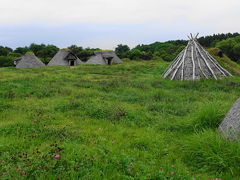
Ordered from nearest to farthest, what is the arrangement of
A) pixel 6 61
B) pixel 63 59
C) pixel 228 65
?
pixel 228 65
pixel 63 59
pixel 6 61

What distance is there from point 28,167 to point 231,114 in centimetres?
459

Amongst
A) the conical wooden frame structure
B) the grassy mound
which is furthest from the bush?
the grassy mound

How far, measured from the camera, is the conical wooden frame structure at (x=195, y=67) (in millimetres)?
15273

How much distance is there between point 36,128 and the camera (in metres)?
5.41

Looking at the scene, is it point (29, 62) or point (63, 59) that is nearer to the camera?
point (29, 62)

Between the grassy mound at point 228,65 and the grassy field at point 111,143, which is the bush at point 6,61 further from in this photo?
the grassy field at point 111,143

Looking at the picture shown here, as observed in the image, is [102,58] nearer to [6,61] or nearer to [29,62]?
[29,62]

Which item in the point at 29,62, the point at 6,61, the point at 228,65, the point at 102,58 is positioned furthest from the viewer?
the point at 6,61

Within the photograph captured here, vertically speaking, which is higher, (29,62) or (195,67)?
(29,62)

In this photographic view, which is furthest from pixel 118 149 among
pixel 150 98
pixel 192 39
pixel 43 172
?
pixel 192 39

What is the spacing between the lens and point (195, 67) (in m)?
15.7

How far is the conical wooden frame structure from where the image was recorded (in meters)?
15.3

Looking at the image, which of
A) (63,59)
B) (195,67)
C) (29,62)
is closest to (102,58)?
(63,59)

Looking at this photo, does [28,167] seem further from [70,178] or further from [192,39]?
[192,39]
